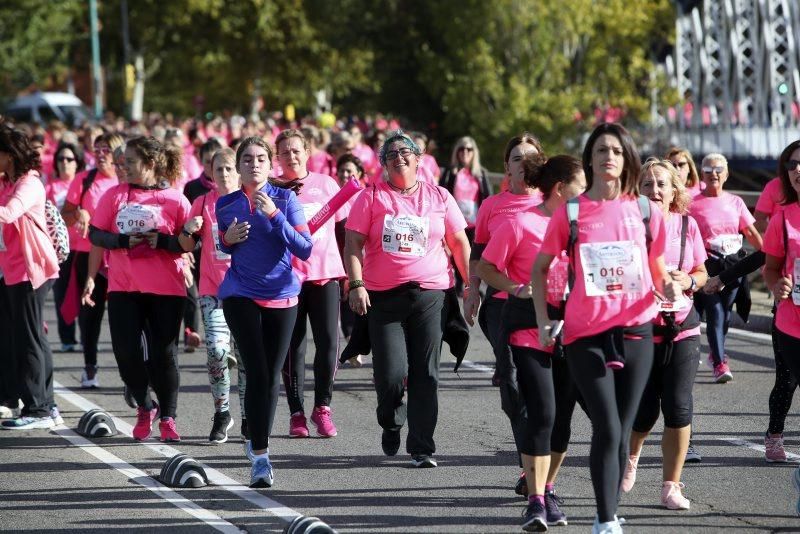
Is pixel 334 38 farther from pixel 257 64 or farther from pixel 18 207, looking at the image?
pixel 18 207

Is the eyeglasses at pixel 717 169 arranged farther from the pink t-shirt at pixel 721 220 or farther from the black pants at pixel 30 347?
the black pants at pixel 30 347

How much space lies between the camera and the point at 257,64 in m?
68.9

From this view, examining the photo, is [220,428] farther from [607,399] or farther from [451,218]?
[607,399]

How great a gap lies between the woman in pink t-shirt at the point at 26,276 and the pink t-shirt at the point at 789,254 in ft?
15.6

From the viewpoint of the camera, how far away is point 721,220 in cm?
1134

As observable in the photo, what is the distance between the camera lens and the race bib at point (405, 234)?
8625mm

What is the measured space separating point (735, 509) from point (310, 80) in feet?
195

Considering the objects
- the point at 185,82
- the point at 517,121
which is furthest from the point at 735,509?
the point at 185,82

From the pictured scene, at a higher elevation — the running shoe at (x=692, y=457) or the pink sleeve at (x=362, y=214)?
the pink sleeve at (x=362, y=214)

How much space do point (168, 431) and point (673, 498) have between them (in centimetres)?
351

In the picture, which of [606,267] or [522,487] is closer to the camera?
[606,267]

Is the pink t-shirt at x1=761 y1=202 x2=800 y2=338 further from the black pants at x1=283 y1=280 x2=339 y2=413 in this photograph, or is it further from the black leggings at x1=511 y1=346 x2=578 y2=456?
the black pants at x1=283 y1=280 x2=339 y2=413

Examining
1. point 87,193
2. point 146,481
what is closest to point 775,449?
point 146,481

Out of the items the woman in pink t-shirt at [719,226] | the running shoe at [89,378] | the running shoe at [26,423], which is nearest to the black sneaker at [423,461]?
the running shoe at [26,423]
